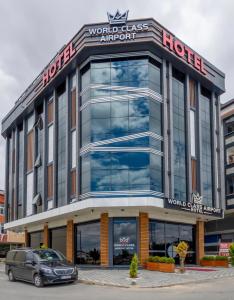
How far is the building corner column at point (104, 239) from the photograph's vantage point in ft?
103

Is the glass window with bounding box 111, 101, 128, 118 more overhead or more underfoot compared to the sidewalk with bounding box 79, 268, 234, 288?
more overhead

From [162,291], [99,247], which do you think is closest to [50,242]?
[99,247]

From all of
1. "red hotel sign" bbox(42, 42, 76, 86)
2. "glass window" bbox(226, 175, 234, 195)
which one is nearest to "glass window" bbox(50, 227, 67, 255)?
"red hotel sign" bbox(42, 42, 76, 86)

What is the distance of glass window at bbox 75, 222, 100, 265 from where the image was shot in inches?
1292

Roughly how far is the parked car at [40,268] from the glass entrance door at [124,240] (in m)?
7.97

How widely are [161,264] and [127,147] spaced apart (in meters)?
8.34

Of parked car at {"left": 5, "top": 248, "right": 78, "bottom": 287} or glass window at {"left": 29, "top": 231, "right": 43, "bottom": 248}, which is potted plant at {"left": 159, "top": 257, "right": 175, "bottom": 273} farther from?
glass window at {"left": 29, "top": 231, "right": 43, "bottom": 248}

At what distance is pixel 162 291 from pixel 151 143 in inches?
554

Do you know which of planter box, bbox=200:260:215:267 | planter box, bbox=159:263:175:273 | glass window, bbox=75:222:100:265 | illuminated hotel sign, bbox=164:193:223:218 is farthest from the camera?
planter box, bbox=200:260:215:267

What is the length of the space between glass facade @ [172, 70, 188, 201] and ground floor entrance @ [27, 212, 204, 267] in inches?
109

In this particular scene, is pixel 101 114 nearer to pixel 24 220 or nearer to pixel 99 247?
pixel 99 247

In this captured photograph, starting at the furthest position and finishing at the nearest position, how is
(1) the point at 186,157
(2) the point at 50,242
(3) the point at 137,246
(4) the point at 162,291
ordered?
(2) the point at 50,242
(1) the point at 186,157
(3) the point at 137,246
(4) the point at 162,291

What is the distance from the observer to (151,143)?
32625 mm

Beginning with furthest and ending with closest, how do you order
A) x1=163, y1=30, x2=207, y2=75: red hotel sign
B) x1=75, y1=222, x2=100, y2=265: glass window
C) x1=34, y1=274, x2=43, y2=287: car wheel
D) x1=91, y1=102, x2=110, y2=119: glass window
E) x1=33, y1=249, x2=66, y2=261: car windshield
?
x1=163, y1=30, x2=207, y2=75: red hotel sign → x1=91, y1=102, x2=110, y2=119: glass window → x1=75, y1=222, x2=100, y2=265: glass window → x1=33, y1=249, x2=66, y2=261: car windshield → x1=34, y1=274, x2=43, y2=287: car wheel
